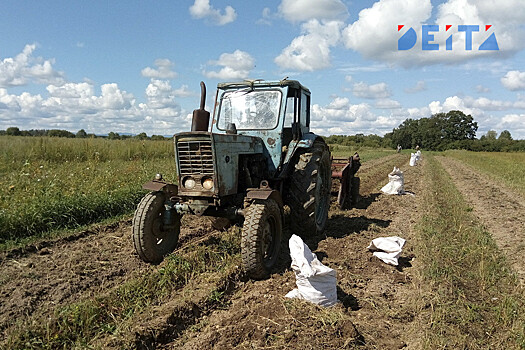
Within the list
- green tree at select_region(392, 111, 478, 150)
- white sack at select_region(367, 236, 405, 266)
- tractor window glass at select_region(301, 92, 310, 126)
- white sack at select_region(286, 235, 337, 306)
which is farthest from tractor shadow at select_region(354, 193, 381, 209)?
Answer: green tree at select_region(392, 111, 478, 150)

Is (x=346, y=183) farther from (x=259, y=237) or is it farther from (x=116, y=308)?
(x=116, y=308)

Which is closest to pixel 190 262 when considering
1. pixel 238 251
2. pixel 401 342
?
pixel 238 251

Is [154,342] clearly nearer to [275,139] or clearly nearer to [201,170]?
[201,170]

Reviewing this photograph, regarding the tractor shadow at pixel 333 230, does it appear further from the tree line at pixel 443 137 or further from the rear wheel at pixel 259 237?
the tree line at pixel 443 137

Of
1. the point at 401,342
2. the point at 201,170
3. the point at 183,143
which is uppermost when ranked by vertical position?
the point at 183,143

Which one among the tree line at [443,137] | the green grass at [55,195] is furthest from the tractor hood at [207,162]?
the tree line at [443,137]

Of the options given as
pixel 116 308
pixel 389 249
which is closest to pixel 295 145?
pixel 389 249

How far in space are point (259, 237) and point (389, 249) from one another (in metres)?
1.96

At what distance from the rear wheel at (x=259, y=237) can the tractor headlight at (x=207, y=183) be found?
1.94 ft

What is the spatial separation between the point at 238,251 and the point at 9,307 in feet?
8.99

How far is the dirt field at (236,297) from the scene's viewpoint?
3.28 metres

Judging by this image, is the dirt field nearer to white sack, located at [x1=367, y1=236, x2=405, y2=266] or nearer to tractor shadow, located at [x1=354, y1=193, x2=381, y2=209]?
white sack, located at [x1=367, y1=236, x2=405, y2=266]

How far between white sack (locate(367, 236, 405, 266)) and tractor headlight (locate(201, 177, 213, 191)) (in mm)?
2434

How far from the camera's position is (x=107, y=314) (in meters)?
3.60
